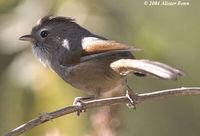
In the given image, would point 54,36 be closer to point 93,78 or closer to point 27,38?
point 27,38

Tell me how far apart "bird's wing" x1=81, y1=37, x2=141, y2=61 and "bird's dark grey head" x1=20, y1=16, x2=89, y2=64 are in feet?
0.54

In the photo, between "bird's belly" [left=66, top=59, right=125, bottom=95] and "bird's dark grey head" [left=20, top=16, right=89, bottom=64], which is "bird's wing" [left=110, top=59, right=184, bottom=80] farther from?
"bird's dark grey head" [left=20, top=16, right=89, bottom=64]

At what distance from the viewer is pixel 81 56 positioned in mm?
4367

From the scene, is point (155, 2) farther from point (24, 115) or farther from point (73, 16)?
point (24, 115)

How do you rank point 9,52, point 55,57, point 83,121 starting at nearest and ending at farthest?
point 83,121 < point 9,52 < point 55,57

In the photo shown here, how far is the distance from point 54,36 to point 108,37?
0.81 meters

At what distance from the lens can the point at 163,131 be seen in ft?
15.5

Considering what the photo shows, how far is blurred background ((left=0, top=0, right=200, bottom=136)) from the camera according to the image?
390 centimetres

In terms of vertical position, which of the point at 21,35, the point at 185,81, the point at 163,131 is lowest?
the point at 163,131

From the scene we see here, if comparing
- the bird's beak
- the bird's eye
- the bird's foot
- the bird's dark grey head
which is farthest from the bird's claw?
the bird's eye

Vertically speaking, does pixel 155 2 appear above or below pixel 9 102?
above

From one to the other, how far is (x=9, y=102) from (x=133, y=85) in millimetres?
1114

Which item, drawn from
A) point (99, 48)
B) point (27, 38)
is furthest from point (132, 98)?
point (27, 38)

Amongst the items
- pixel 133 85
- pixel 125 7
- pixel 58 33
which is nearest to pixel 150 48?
pixel 125 7
